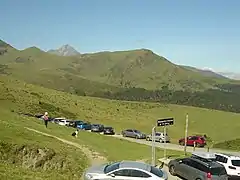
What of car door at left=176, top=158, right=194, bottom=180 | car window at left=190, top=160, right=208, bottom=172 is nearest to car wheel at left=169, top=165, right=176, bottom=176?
car door at left=176, top=158, right=194, bottom=180

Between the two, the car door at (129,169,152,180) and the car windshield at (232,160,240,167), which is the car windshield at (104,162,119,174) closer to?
the car door at (129,169,152,180)

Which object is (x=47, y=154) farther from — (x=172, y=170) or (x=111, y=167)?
(x=111, y=167)

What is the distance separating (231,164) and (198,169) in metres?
3.46

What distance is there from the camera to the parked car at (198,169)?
21422 millimetres

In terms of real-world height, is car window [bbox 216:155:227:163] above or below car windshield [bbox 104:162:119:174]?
below

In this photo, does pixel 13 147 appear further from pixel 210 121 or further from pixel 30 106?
pixel 210 121

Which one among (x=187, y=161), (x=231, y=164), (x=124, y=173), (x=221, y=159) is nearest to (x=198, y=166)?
(x=187, y=161)

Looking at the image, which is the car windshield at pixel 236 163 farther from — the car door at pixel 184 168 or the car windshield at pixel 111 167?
the car windshield at pixel 111 167

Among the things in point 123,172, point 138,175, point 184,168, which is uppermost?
point 123,172

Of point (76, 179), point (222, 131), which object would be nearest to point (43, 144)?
point (76, 179)

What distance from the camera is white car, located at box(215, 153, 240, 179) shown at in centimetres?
2442

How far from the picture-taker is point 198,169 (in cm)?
2223

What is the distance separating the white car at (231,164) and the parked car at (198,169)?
85.2 inches

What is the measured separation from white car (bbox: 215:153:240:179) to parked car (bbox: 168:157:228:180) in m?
2.16
